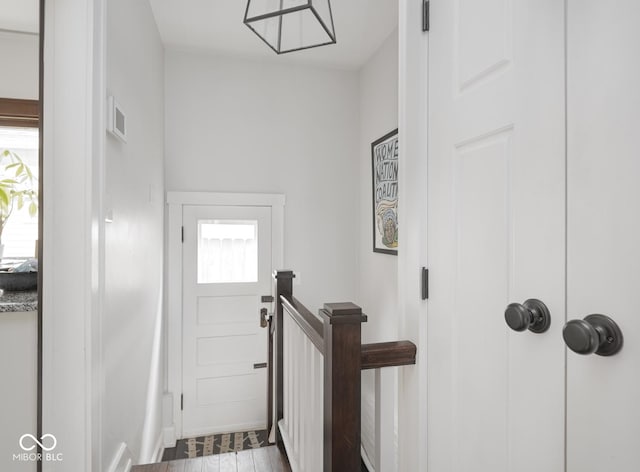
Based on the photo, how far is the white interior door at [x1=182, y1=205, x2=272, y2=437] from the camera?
2.93 meters

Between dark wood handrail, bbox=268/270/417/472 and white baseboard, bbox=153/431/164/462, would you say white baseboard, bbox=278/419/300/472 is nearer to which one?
dark wood handrail, bbox=268/270/417/472

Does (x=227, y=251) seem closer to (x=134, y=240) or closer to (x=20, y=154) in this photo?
(x=134, y=240)

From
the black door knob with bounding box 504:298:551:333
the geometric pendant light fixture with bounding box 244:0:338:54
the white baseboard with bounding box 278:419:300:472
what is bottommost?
the white baseboard with bounding box 278:419:300:472

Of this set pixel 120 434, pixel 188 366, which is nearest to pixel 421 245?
pixel 120 434

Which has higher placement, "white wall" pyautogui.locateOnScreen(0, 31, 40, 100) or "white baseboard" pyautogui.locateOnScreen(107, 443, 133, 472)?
"white wall" pyautogui.locateOnScreen(0, 31, 40, 100)

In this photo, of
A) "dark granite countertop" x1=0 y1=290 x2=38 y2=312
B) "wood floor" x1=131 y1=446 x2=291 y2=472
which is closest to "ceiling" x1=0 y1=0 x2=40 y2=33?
"dark granite countertop" x1=0 y1=290 x2=38 y2=312

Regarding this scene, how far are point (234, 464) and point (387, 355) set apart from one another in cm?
127

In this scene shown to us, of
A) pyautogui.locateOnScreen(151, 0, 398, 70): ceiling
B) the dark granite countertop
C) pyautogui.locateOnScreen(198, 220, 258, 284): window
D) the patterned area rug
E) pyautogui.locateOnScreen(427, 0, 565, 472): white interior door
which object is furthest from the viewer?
pyautogui.locateOnScreen(198, 220, 258, 284): window

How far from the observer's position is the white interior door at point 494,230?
705 mm

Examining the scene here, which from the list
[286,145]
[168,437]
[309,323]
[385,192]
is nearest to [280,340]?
[309,323]

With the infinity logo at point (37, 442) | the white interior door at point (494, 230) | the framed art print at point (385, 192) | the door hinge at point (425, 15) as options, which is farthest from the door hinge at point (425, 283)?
the framed art print at point (385, 192)

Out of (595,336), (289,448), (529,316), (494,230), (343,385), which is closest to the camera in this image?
(595,336)

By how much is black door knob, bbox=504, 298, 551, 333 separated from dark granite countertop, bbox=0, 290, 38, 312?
1400mm

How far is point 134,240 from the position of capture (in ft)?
6.38
